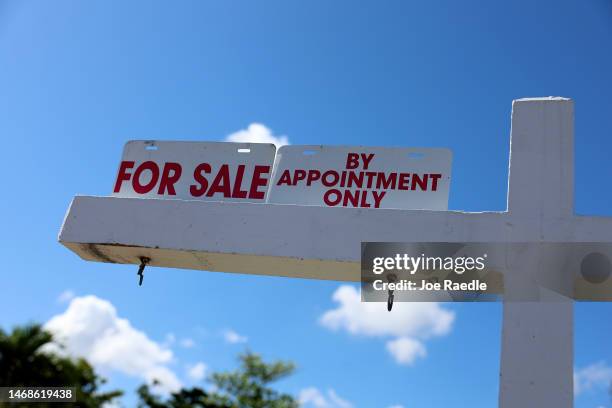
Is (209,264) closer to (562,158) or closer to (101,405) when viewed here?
(562,158)

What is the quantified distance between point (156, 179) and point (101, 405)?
36.6ft

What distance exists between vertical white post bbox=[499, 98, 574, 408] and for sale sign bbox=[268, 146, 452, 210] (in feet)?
1.66

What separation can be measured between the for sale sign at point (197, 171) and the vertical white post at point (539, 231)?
1645mm

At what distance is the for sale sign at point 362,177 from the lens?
4148 mm

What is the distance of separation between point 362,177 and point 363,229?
56 cm

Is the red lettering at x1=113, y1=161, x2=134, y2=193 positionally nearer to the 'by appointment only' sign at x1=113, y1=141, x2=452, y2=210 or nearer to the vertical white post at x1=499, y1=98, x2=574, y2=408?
the 'by appointment only' sign at x1=113, y1=141, x2=452, y2=210

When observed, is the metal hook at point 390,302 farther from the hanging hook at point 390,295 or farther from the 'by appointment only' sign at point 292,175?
the 'by appointment only' sign at point 292,175

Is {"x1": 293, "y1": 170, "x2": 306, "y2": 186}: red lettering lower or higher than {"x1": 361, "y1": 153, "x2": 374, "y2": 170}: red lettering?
lower

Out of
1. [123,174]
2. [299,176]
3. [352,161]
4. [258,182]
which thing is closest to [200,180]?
[258,182]

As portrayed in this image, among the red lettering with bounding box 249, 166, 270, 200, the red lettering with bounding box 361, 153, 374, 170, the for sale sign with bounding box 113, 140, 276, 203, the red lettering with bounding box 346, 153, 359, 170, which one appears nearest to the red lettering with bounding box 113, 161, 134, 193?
the for sale sign with bounding box 113, 140, 276, 203

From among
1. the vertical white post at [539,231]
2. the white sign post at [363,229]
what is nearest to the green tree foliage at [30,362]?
the white sign post at [363,229]

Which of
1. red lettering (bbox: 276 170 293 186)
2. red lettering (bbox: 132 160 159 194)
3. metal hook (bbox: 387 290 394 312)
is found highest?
red lettering (bbox: 276 170 293 186)

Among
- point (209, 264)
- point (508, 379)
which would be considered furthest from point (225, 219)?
point (508, 379)

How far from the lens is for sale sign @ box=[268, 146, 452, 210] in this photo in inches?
163
